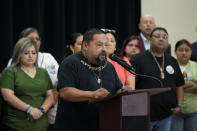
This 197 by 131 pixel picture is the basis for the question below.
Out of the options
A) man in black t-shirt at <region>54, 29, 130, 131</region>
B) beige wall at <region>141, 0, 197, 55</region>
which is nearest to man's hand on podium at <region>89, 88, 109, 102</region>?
man in black t-shirt at <region>54, 29, 130, 131</region>

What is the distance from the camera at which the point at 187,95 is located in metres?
4.73

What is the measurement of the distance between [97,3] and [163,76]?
7.85 feet

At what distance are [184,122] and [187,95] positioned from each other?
356 mm

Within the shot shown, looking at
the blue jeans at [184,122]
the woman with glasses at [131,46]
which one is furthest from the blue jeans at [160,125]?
the woman with glasses at [131,46]

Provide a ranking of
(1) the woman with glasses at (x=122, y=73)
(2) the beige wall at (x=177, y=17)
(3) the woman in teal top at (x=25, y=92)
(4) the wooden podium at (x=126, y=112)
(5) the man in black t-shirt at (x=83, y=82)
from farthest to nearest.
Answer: (2) the beige wall at (x=177, y=17), (1) the woman with glasses at (x=122, y=73), (3) the woman in teal top at (x=25, y=92), (5) the man in black t-shirt at (x=83, y=82), (4) the wooden podium at (x=126, y=112)

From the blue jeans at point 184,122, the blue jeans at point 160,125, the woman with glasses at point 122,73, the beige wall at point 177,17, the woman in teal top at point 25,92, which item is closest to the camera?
the woman in teal top at point 25,92

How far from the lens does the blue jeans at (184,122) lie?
4.60 metres

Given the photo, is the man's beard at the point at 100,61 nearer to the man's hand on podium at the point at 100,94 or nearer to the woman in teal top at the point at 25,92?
the man's hand on podium at the point at 100,94

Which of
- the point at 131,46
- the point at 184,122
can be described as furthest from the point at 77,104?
the point at 184,122

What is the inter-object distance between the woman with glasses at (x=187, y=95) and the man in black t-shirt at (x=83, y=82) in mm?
2114

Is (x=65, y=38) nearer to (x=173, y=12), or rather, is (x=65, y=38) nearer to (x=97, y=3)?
(x=97, y=3)

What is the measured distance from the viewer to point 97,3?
19.6 ft

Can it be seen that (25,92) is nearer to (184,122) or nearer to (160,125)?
(160,125)

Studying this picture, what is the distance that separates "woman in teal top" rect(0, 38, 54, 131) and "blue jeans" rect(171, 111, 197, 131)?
167 centimetres
